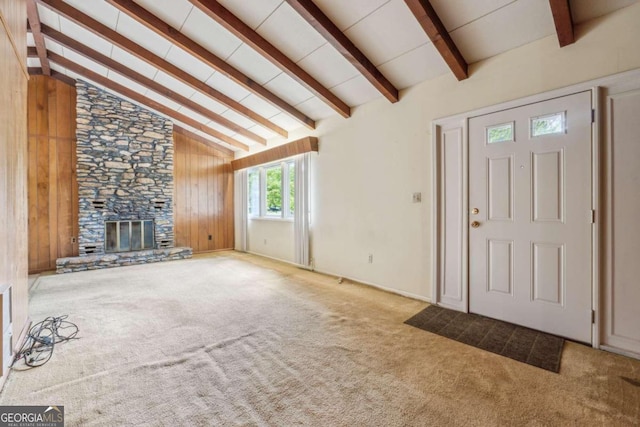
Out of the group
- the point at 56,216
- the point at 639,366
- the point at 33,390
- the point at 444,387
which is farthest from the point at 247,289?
the point at 56,216

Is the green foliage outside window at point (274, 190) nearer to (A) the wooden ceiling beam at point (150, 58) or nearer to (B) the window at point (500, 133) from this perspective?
(A) the wooden ceiling beam at point (150, 58)

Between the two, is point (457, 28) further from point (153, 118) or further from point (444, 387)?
point (153, 118)

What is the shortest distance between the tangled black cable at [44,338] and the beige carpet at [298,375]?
0.09 meters

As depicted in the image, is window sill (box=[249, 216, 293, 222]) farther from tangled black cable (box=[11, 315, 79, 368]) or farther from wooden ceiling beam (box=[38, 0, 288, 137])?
tangled black cable (box=[11, 315, 79, 368])

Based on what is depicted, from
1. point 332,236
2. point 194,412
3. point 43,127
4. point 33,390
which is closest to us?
point 194,412

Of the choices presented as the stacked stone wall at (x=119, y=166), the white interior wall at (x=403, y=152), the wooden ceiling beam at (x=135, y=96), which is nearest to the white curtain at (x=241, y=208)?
the wooden ceiling beam at (x=135, y=96)

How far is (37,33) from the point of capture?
386 centimetres

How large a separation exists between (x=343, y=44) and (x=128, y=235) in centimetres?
550

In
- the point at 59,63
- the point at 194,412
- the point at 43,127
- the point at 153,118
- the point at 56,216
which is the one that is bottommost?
the point at 194,412

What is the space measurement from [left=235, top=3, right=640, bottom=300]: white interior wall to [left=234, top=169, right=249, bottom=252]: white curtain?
222 cm

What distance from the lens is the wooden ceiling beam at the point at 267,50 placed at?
2797 mm

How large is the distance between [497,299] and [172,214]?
20.5 feet

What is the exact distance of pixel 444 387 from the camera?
5.86 feet

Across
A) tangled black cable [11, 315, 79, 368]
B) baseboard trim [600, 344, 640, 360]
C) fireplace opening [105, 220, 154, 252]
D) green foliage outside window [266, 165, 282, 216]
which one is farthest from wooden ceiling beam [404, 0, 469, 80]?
fireplace opening [105, 220, 154, 252]
